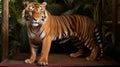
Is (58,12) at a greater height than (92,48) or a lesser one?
greater

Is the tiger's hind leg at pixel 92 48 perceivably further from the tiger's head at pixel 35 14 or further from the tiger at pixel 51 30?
the tiger's head at pixel 35 14

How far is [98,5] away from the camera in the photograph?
2.91 m

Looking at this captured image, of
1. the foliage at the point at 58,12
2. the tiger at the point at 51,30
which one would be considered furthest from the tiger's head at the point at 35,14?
the foliage at the point at 58,12

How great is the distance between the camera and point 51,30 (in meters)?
2.28

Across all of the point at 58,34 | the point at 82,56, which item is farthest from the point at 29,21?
the point at 82,56

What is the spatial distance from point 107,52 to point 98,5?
0.55m

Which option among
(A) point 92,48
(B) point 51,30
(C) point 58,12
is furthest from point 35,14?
(C) point 58,12

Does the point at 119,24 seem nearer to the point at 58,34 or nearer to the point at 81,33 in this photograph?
the point at 81,33

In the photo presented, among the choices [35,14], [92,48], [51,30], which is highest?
[35,14]

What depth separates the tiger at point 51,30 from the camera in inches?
83.7

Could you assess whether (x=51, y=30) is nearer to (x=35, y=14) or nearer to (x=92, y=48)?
(x=35, y=14)

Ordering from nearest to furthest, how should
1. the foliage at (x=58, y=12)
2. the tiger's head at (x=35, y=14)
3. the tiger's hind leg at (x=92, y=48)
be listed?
the tiger's head at (x=35, y=14), the tiger's hind leg at (x=92, y=48), the foliage at (x=58, y=12)

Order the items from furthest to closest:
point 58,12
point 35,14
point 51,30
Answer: point 58,12 → point 51,30 → point 35,14

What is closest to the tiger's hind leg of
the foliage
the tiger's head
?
the foliage
